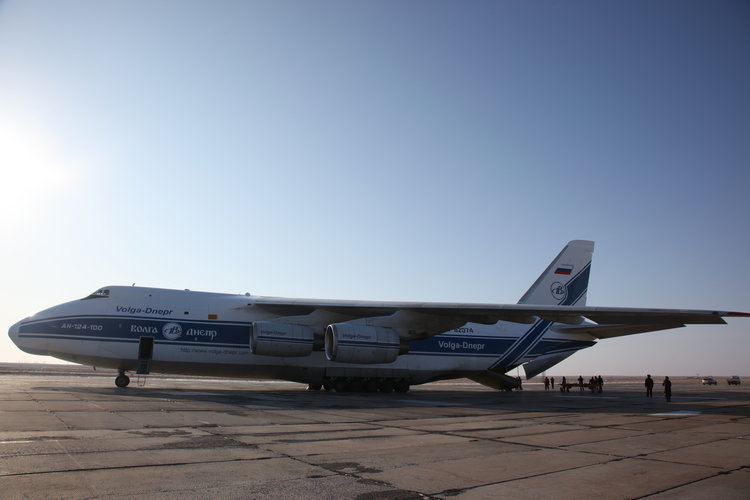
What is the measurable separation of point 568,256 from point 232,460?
844 inches

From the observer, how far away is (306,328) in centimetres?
1812

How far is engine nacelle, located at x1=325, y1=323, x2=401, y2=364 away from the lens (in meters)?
16.8

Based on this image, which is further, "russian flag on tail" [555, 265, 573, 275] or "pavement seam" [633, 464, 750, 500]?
"russian flag on tail" [555, 265, 573, 275]

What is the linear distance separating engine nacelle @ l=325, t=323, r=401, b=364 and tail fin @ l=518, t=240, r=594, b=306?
886cm

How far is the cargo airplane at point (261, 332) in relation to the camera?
17.1 m

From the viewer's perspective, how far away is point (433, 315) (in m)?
18.3

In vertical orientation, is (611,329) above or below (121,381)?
above

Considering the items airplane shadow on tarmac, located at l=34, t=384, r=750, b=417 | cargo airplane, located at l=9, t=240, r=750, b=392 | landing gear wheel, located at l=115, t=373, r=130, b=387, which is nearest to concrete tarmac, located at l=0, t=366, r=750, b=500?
airplane shadow on tarmac, located at l=34, t=384, r=750, b=417

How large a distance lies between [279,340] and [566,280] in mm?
13430

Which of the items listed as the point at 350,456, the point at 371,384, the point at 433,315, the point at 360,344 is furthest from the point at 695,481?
the point at 371,384

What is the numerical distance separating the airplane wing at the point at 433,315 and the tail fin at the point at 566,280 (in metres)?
3.59

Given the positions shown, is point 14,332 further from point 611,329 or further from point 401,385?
point 611,329

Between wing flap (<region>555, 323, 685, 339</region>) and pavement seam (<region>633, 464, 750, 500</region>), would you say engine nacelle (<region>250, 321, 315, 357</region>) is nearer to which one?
wing flap (<region>555, 323, 685, 339</region>)

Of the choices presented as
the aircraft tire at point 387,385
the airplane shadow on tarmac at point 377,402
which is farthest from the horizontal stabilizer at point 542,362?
the aircraft tire at point 387,385
